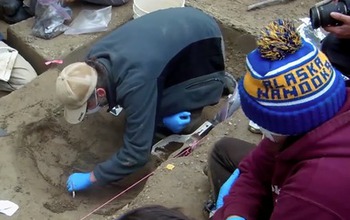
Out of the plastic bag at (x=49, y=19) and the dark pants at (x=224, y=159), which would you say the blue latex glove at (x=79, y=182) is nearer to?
the dark pants at (x=224, y=159)

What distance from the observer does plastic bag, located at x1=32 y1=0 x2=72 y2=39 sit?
445cm

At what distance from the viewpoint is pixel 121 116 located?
4.04m

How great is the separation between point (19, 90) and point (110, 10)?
961 mm

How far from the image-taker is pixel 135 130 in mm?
3293

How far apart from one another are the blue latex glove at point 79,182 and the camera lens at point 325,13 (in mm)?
1451

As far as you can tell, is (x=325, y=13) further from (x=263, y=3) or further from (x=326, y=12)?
(x=263, y=3)

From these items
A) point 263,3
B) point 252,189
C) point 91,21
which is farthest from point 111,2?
point 252,189

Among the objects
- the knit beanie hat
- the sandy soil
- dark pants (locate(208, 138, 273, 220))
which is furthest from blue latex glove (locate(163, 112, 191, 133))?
the knit beanie hat

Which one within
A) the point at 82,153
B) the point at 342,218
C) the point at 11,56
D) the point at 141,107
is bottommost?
the point at 82,153

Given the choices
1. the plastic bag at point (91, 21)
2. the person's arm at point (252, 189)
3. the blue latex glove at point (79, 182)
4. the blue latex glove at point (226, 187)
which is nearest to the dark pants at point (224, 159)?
the blue latex glove at point (226, 187)

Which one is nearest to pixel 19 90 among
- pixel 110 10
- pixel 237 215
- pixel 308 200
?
pixel 110 10

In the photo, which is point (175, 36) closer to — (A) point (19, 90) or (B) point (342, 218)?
(A) point (19, 90)

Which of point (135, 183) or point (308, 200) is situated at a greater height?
point (308, 200)

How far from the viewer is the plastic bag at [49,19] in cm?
445
